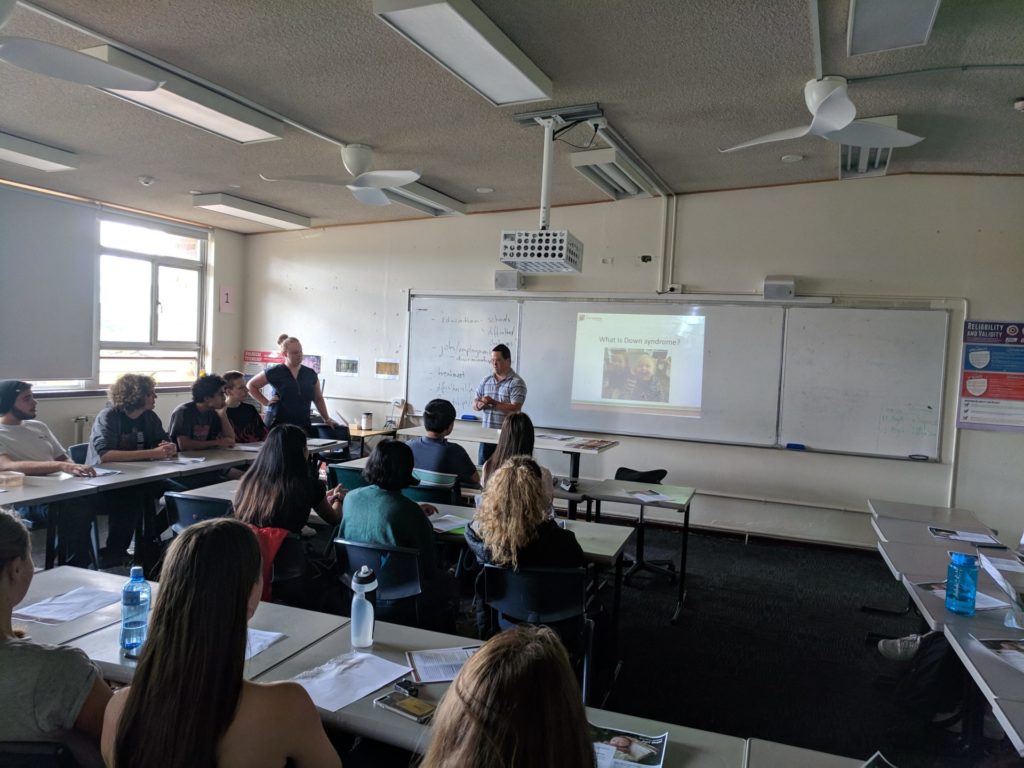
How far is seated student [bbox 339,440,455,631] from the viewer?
2.69 metres

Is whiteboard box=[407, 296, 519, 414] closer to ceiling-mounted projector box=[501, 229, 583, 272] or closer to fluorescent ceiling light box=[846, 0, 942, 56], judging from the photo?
ceiling-mounted projector box=[501, 229, 583, 272]

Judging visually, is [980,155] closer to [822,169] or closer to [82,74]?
→ [822,169]

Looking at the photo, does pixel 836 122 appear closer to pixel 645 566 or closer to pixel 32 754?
pixel 645 566

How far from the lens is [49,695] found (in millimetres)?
1301

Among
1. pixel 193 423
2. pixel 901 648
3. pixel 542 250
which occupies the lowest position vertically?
pixel 901 648

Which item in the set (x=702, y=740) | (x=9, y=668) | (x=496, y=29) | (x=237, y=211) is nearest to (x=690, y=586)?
(x=702, y=740)

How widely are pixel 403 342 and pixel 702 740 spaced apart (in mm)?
5957

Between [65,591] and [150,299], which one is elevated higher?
[150,299]

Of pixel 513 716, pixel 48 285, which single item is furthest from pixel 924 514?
pixel 48 285

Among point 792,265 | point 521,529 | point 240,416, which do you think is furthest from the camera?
point 792,265

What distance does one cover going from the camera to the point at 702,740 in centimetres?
147

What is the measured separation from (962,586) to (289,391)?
16.6 ft

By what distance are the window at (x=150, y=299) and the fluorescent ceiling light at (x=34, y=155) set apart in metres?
1.71

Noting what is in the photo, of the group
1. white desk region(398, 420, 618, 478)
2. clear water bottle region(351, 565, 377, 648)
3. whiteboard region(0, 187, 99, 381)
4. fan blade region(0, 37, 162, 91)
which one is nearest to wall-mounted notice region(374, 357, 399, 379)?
white desk region(398, 420, 618, 478)
